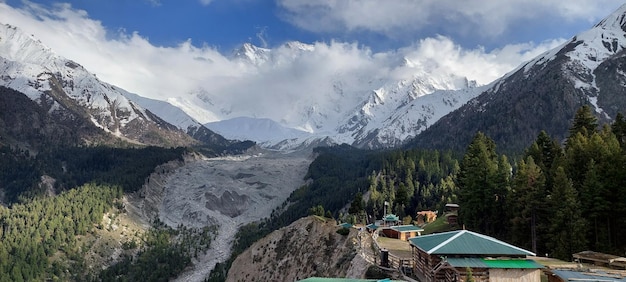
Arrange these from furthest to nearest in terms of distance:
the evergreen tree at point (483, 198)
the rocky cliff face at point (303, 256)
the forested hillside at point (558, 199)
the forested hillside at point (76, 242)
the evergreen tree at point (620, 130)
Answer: the forested hillside at point (76, 242) < the evergreen tree at point (620, 130) < the evergreen tree at point (483, 198) < the rocky cliff face at point (303, 256) < the forested hillside at point (558, 199)

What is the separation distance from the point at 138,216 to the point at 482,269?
180 m

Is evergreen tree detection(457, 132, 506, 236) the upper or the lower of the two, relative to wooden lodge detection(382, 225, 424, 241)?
upper

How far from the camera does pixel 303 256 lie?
230 ft

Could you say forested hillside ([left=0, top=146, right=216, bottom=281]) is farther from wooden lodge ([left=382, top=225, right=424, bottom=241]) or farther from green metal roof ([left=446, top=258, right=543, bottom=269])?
green metal roof ([left=446, top=258, right=543, bottom=269])

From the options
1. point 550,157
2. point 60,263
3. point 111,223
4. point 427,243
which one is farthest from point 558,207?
point 111,223

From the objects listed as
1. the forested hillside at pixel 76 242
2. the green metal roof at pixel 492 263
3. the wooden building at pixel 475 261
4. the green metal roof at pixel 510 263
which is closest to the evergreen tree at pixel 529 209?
the wooden building at pixel 475 261

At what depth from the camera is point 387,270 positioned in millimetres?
47594

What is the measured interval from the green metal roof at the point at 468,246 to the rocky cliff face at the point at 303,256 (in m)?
10.2

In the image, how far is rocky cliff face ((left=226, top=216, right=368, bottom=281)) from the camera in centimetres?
5903

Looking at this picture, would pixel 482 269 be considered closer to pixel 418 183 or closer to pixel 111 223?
pixel 418 183

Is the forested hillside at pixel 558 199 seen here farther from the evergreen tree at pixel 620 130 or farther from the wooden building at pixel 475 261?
the wooden building at pixel 475 261

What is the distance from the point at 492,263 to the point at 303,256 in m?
35.7

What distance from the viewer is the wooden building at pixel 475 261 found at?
38375 mm

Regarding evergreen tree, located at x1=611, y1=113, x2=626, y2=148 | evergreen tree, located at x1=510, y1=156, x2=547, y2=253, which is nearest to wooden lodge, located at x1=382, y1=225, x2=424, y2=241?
evergreen tree, located at x1=510, y1=156, x2=547, y2=253
